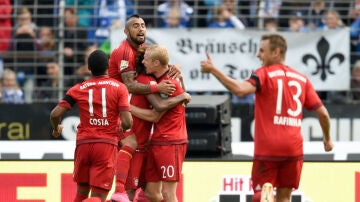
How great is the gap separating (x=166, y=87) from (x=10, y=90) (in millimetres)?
6964

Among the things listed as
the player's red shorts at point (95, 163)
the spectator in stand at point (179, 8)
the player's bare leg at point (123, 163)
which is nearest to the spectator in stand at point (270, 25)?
the spectator in stand at point (179, 8)

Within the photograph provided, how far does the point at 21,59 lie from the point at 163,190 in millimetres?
7435

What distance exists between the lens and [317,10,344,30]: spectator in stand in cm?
1917

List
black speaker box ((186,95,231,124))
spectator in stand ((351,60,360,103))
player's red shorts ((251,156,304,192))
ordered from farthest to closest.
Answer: spectator in stand ((351,60,360,103))
black speaker box ((186,95,231,124))
player's red shorts ((251,156,304,192))

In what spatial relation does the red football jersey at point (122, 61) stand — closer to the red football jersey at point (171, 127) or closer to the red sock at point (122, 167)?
the red football jersey at point (171, 127)

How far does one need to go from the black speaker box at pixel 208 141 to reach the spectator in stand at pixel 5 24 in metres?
Result: 5.44

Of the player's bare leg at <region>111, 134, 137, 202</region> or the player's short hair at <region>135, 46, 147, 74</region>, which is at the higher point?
the player's short hair at <region>135, 46, 147, 74</region>

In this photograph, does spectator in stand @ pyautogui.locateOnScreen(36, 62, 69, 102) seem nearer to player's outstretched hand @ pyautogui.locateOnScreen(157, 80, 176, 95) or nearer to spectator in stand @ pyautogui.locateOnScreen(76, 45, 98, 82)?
spectator in stand @ pyautogui.locateOnScreen(76, 45, 98, 82)

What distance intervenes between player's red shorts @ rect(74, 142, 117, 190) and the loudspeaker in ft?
8.96

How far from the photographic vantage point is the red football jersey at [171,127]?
40.5 feet

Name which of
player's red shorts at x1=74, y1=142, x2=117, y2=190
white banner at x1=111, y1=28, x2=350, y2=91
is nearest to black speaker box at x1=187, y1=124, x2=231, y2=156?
player's red shorts at x1=74, y1=142, x2=117, y2=190

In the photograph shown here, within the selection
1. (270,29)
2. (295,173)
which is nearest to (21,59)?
(270,29)

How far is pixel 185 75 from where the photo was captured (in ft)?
62.2

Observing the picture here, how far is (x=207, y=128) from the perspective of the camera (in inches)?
581
